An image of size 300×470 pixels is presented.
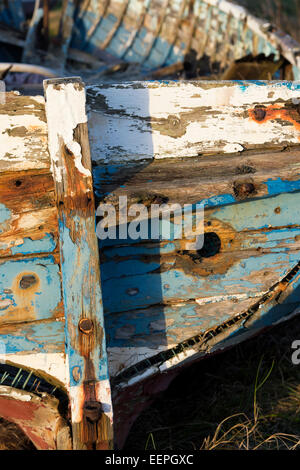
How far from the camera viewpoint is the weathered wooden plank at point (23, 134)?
1.84 meters

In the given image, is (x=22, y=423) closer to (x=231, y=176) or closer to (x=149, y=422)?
(x=149, y=422)

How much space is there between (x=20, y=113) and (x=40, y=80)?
84.4 inches

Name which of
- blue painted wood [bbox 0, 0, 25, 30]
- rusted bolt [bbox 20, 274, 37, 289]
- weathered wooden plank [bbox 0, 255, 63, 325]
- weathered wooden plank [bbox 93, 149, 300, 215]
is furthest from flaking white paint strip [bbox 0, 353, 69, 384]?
blue painted wood [bbox 0, 0, 25, 30]

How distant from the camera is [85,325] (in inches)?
71.2

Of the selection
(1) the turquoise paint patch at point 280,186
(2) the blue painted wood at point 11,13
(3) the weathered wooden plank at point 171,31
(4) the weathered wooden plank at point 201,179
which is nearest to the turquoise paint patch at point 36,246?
(4) the weathered wooden plank at point 201,179

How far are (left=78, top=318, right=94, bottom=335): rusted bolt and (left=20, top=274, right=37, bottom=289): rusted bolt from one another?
0.80 ft

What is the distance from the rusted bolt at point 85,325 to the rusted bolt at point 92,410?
0.25 metres

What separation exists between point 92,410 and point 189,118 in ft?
3.72

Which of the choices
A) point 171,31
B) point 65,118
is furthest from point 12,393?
point 171,31

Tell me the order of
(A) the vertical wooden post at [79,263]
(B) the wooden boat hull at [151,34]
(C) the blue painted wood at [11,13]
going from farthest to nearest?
(C) the blue painted wood at [11,13] → (B) the wooden boat hull at [151,34] → (A) the vertical wooden post at [79,263]

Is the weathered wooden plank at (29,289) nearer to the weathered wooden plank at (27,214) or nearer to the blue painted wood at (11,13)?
the weathered wooden plank at (27,214)

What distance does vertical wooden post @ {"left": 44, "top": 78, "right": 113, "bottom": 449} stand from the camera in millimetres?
1777

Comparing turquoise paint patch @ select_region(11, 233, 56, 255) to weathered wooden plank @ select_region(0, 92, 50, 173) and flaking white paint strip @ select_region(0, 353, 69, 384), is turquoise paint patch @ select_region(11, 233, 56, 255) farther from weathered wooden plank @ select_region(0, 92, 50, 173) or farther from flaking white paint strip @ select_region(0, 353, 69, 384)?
flaking white paint strip @ select_region(0, 353, 69, 384)

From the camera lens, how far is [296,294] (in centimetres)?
225
